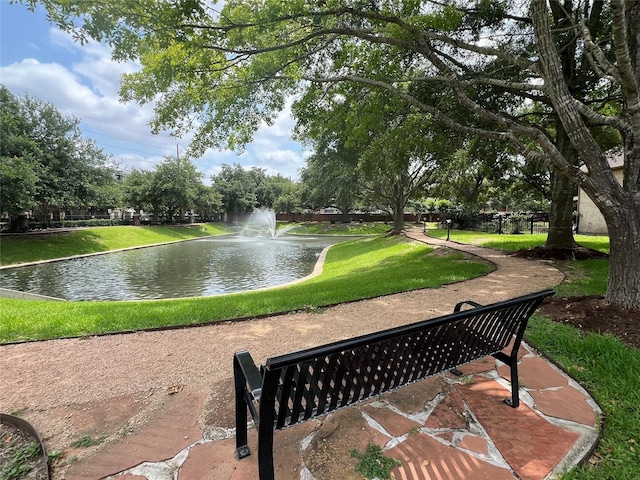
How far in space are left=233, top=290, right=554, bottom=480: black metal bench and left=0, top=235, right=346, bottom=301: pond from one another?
26.3 feet

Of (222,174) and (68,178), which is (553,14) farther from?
(222,174)

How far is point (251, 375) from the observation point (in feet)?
5.76

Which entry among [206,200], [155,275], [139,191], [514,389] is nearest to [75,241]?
[155,275]

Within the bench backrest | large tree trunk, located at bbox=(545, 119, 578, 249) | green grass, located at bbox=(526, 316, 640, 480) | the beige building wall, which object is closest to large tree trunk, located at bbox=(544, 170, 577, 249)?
large tree trunk, located at bbox=(545, 119, 578, 249)

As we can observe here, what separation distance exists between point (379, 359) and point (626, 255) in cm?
405

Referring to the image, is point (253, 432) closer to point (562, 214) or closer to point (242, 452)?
point (242, 452)

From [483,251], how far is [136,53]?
11.0 meters

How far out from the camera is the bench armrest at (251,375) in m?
1.58

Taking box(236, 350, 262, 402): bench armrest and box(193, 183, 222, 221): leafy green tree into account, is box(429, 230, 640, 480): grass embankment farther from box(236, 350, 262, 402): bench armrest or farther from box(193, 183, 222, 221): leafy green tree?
box(193, 183, 222, 221): leafy green tree

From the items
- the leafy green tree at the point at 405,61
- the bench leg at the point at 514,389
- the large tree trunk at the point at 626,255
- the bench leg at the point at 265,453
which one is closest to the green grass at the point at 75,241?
the leafy green tree at the point at 405,61

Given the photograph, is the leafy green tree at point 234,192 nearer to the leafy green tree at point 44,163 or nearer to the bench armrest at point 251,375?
the leafy green tree at point 44,163

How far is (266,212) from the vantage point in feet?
164

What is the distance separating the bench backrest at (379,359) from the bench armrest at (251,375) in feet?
0.29

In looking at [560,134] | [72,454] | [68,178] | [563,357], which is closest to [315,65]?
[560,134]
